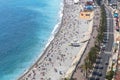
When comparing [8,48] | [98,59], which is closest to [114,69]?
[98,59]

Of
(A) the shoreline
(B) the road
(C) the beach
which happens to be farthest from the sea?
(B) the road

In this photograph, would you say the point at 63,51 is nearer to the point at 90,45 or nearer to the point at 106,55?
the point at 90,45

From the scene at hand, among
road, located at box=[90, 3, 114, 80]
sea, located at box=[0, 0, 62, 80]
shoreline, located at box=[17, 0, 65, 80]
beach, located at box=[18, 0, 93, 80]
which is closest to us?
road, located at box=[90, 3, 114, 80]

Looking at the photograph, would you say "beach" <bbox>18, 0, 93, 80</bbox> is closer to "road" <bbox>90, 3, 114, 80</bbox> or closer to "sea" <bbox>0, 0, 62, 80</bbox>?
"sea" <bbox>0, 0, 62, 80</bbox>

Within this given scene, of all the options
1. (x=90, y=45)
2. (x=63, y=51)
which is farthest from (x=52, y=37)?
(x=90, y=45)

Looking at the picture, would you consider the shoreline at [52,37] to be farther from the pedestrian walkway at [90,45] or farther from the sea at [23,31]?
the pedestrian walkway at [90,45]

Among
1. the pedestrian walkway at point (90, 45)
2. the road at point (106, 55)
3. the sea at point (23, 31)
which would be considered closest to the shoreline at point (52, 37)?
the sea at point (23, 31)
